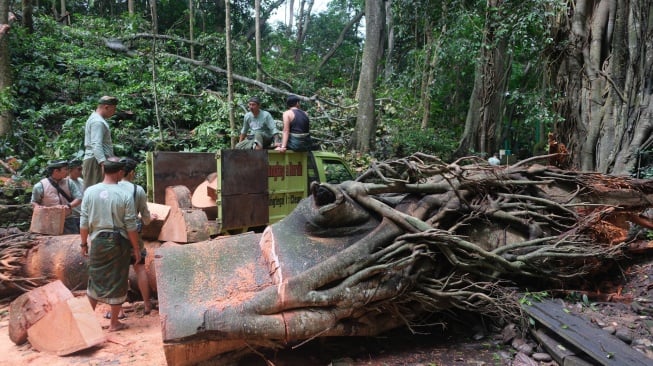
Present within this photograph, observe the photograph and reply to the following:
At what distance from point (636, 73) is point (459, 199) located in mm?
5053

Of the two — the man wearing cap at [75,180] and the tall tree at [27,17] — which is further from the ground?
the tall tree at [27,17]

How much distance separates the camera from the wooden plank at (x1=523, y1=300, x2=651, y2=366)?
3393 millimetres

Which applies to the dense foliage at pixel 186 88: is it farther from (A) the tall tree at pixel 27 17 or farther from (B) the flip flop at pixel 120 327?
(B) the flip flop at pixel 120 327

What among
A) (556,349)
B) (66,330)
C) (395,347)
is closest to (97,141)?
(66,330)

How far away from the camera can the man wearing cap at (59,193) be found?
653 cm

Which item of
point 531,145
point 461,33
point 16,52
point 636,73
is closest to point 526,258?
point 636,73

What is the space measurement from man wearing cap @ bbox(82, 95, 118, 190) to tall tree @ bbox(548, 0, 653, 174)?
311 inches

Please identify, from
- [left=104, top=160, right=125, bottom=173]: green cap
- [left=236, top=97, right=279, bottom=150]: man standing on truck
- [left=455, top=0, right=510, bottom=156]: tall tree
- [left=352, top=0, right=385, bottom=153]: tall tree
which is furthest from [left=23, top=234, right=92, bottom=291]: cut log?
[left=455, top=0, right=510, bottom=156]: tall tree

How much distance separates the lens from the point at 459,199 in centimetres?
493

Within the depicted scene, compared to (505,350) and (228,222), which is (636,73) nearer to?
(505,350)

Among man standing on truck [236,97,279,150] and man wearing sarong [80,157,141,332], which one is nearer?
man wearing sarong [80,157,141,332]

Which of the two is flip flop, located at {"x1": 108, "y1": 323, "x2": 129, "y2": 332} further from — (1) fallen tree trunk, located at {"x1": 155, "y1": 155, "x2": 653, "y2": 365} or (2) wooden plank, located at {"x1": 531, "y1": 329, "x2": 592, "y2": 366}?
(2) wooden plank, located at {"x1": 531, "y1": 329, "x2": 592, "y2": 366}

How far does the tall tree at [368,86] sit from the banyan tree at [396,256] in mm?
7776

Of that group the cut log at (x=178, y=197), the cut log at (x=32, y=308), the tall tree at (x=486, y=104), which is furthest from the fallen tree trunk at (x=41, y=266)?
the tall tree at (x=486, y=104)
